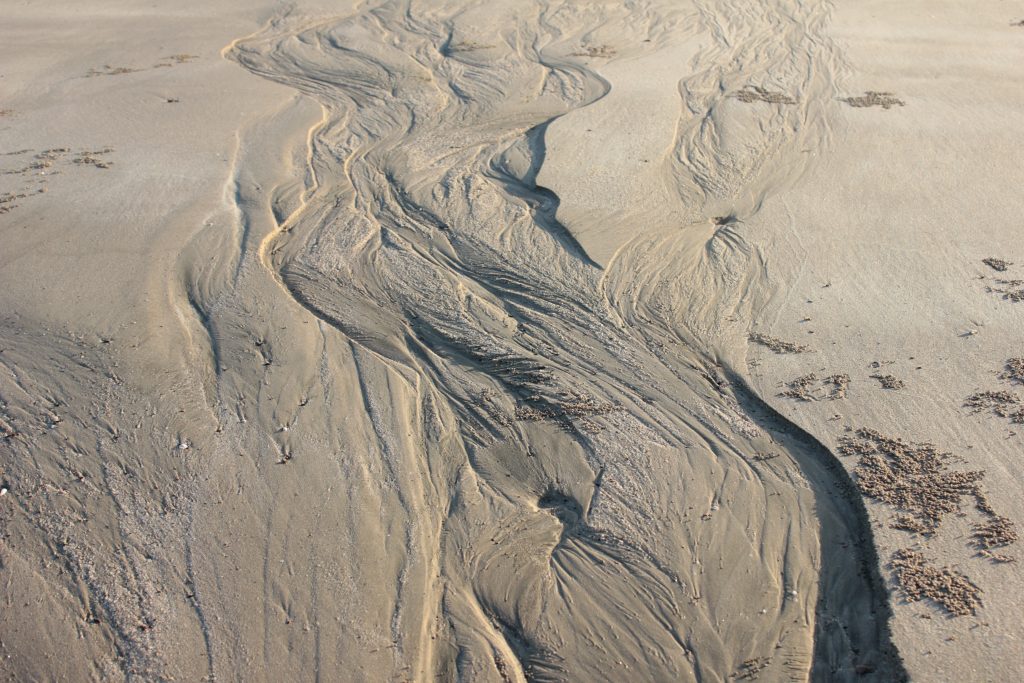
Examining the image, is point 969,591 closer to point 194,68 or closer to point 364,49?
point 364,49

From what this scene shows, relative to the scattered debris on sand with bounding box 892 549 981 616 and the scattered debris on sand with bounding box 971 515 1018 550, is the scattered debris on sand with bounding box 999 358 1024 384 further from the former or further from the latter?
the scattered debris on sand with bounding box 892 549 981 616

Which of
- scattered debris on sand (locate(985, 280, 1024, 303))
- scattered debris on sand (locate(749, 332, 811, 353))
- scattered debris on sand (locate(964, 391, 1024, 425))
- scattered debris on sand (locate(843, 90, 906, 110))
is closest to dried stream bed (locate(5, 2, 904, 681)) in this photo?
scattered debris on sand (locate(749, 332, 811, 353))

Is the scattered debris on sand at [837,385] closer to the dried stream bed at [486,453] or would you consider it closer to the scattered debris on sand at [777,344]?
the scattered debris on sand at [777,344]

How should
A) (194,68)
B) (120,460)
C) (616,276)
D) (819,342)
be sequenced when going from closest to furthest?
(120,460) < (819,342) < (616,276) < (194,68)

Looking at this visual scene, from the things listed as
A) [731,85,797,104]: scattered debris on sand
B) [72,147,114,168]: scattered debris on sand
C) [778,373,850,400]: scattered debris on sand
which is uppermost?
[731,85,797,104]: scattered debris on sand

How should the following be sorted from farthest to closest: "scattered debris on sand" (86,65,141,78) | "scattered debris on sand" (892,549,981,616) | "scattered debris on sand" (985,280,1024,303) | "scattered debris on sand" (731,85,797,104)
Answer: "scattered debris on sand" (86,65,141,78) → "scattered debris on sand" (731,85,797,104) → "scattered debris on sand" (985,280,1024,303) → "scattered debris on sand" (892,549,981,616)

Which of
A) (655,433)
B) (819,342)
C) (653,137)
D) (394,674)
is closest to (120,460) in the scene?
(394,674)

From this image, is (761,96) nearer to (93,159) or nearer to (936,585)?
(936,585)

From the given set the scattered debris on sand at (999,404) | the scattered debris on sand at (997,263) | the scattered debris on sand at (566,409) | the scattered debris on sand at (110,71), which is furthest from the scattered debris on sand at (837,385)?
the scattered debris on sand at (110,71)
